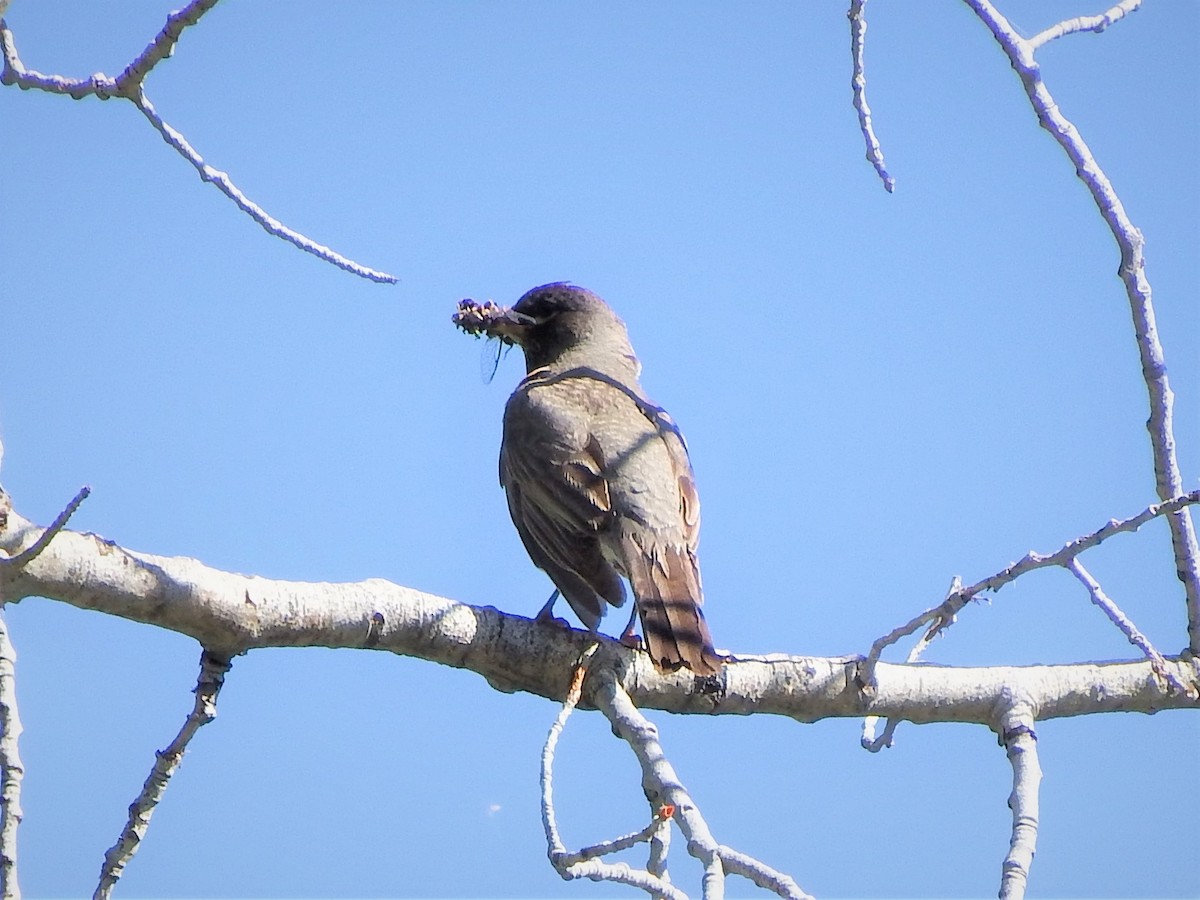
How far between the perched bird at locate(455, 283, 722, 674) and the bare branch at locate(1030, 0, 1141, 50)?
1933mm

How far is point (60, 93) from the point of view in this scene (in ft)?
9.96

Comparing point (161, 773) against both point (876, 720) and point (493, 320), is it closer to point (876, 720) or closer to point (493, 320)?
point (876, 720)

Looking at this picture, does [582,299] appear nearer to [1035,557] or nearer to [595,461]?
[595,461]

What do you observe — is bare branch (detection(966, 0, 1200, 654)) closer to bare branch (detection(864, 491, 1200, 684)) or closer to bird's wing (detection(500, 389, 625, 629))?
bare branch (detection(864, 491, 1200, 684))

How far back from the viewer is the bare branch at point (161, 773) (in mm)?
3125

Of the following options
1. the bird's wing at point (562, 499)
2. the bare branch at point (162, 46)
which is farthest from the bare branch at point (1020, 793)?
the bare branch at point (162, 46)

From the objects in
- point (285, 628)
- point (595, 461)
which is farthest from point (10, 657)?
point (595, 461)

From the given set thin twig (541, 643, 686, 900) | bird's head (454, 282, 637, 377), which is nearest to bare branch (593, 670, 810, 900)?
thin twig (541, 643, 686, 900)

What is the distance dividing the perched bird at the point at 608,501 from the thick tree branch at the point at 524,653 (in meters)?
0.17

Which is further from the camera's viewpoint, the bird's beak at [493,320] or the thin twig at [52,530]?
the bird's beak at [493,320]

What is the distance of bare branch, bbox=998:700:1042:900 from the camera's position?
9.71ft

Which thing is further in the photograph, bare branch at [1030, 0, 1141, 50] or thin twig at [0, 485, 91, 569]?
bare branch at [1030, 0, 1141, 50]

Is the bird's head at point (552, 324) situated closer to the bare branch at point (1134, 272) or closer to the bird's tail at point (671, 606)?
the bird's tail at point (671, 606)

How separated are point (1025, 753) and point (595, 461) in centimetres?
214
